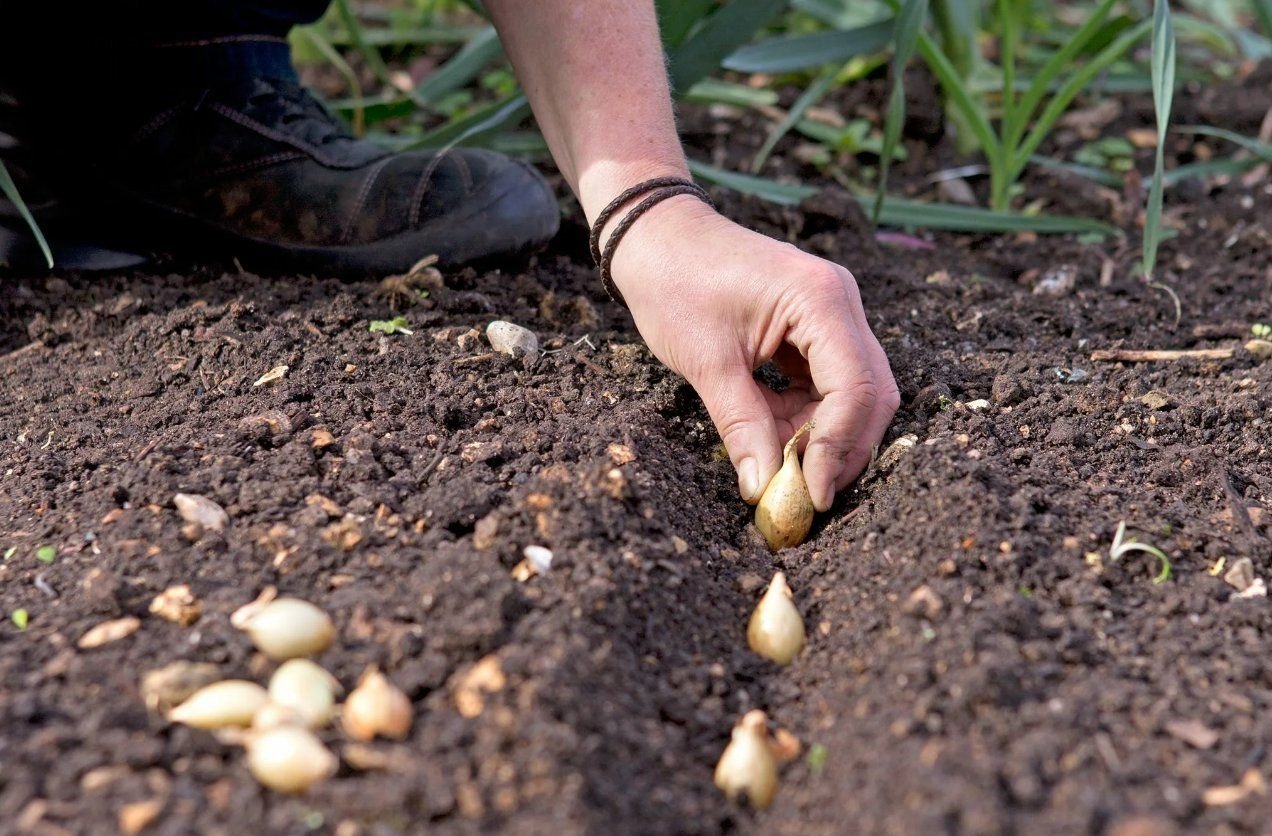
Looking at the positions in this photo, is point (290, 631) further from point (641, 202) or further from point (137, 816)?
point (641, 202)

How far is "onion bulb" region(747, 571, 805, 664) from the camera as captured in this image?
39.7 inches

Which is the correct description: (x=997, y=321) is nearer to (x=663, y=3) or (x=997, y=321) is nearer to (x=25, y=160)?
(x=663, y=3)

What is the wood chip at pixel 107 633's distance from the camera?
927 millimetres

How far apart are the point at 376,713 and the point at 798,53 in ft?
5.38

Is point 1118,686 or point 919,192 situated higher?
point 1118,686

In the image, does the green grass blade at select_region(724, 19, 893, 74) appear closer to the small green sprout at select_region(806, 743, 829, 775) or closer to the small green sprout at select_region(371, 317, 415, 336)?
the small green sprout at select_region(371, 317, 415, 336)

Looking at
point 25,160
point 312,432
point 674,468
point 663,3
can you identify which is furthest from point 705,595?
point 25,160

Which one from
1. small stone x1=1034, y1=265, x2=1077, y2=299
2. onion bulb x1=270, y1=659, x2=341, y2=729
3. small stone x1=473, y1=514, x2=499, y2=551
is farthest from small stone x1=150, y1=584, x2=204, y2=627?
small stone x1=1034, y1=265, x2=1077, y2=299

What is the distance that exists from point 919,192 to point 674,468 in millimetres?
1319

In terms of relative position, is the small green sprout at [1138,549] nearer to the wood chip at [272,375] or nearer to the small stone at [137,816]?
the small stone at [137,816]

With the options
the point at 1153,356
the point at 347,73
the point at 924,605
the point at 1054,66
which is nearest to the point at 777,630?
the point at 924,605

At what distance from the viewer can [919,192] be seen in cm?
228

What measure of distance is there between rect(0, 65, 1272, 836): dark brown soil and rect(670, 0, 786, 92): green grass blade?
530mm

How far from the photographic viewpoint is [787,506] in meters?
1.14
